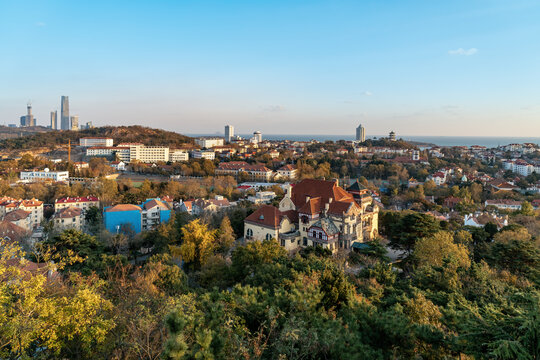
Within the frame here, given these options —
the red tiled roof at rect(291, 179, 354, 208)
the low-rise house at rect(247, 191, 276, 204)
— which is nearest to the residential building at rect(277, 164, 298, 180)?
the low-rise house at rect(247, 191, 276, 204)

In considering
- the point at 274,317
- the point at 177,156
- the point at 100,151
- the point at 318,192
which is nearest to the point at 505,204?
the point at 318,192

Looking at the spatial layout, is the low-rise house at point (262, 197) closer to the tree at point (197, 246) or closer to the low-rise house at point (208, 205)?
the low-rise house at point (208, 205)

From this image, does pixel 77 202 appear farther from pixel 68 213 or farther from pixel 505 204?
pixel 505 204

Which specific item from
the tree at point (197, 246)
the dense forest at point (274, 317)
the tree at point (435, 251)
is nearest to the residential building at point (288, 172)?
the tree at point (197, 246)

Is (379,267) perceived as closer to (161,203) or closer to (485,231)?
(485,231)

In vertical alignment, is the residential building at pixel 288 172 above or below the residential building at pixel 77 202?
above

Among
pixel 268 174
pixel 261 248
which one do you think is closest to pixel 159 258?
pixel 261 248
